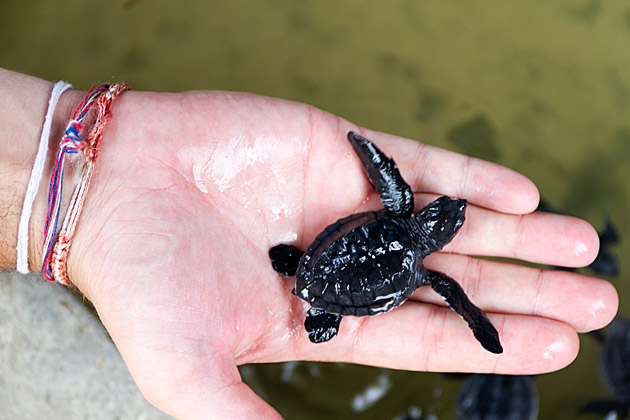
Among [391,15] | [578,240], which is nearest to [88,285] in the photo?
[578,240]

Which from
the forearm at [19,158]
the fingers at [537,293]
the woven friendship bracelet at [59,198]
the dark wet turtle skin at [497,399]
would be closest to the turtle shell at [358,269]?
the fingers at [537,293]

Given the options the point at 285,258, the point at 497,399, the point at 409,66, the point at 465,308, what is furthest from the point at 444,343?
the point at 409,66

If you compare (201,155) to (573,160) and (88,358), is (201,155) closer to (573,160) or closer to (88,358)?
(88,358)

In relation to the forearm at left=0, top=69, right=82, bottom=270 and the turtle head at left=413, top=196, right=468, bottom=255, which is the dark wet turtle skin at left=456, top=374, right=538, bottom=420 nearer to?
the turtle head at left=413, top=196, right=468, bottom=255

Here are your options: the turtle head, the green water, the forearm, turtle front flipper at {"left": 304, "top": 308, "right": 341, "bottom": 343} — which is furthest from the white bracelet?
the green water

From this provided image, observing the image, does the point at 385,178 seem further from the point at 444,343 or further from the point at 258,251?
the point at 444,343

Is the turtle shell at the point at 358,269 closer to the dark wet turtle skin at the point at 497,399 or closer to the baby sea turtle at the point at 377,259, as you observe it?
the baby sea turtle at the point at 377,259
